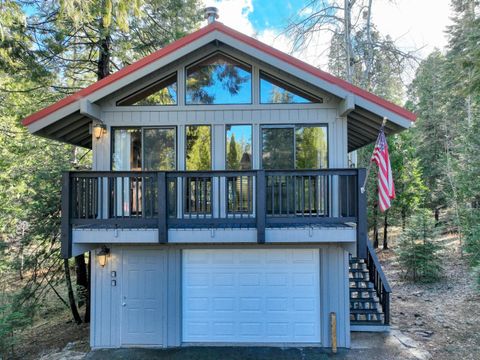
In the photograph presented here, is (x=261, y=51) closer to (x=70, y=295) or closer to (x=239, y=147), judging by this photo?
(x=239, y=147)

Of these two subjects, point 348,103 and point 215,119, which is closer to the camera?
point 348,103

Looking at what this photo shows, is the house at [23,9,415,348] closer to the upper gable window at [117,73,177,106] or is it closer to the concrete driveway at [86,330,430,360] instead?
the upper gable window at [117,73,177,106]

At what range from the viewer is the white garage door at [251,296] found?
23.0ft

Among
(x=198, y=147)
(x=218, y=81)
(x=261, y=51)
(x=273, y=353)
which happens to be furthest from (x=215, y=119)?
(x=273, y=353)

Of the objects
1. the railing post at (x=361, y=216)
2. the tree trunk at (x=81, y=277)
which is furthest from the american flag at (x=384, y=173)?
the tree trunk at (x=81, y=277)

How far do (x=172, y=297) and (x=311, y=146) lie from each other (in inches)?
189

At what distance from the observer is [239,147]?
23.4 ft

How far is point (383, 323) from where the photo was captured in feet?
25.2

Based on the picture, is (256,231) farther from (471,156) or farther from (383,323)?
(471,156)

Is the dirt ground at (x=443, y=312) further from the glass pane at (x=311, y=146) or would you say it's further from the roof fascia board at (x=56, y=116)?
the roof fascia board at (x=56, y=116)

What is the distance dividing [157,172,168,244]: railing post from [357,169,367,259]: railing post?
12.0ft

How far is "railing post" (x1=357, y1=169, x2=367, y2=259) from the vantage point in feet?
18.2

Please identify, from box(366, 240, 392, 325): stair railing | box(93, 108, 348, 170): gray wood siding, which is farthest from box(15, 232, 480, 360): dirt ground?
box(93, 108, 348, 170): gray wood siding

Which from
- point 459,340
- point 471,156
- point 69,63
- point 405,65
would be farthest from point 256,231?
point 471,156
